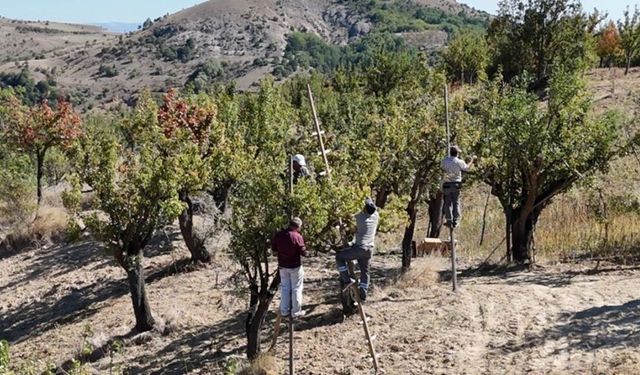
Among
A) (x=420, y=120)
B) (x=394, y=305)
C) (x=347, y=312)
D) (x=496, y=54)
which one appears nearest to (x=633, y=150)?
(x=420, y=120)

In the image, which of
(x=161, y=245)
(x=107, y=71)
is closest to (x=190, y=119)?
(x=161, y=245)

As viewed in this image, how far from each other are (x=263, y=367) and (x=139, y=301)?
4.65 m

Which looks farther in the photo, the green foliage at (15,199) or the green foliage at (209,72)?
the green foliage at (209,72)

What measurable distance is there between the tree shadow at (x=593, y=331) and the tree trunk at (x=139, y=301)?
7.87 meters

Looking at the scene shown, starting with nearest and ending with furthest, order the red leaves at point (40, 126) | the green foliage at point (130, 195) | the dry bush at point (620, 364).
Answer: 1. the dry bush at point (620, 364)
2. the green foliage at point (130, 195)
3. the red leaves at point (40, 126)

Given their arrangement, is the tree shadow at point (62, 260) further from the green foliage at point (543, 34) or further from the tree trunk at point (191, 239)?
the green foliage at point (543, 34)

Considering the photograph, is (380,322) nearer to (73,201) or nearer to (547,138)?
(547,138)

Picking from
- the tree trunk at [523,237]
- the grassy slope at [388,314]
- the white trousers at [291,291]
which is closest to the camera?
the white trousers at [291,291]

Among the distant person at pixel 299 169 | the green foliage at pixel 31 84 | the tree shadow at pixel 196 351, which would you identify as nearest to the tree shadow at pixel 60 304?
the tree shadow at pixel 196 351

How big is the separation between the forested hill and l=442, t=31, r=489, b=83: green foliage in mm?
79768

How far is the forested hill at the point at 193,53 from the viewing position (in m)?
143

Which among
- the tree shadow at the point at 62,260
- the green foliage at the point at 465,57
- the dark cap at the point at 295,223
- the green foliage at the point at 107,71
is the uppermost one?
the green foliage at the point at 107,71

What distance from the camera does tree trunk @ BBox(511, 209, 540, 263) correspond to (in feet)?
50.0

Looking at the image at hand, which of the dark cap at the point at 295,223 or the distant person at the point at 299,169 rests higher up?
the distant person at the point at 299,169
